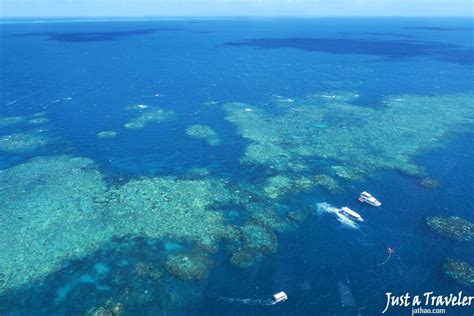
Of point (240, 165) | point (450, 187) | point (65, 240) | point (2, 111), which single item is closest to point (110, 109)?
point (2, 111)

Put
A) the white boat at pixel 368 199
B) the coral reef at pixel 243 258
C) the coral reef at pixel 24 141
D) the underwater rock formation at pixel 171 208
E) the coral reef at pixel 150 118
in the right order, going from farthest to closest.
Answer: the coral reef at pixel 150 118 < the coral reef at pixel 24 141 < the white boat at pixel 368 199 < the underwater rock formation at pixel 171 208 < the coral reef at pixel 243 258

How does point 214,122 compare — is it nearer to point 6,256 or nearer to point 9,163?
point 9,163

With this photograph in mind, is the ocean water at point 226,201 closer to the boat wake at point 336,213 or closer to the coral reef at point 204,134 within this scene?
the boat wake at point 336,213

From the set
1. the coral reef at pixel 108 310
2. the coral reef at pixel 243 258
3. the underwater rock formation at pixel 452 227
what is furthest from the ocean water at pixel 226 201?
the underwater rock formation at pixel 452 227

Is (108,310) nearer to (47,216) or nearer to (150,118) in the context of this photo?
(47,216)

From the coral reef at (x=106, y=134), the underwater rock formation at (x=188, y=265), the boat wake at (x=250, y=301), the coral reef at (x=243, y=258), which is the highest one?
the coral reef at (x=106, y=134)

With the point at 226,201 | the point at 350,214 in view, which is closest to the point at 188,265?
the point at 226,201
